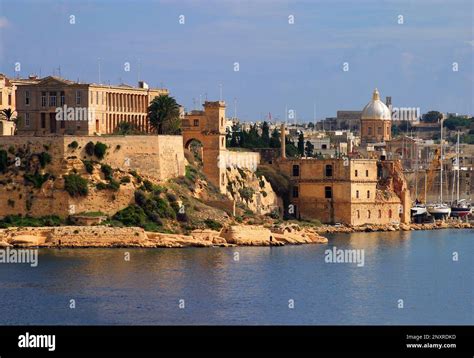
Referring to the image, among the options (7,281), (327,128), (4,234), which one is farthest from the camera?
(327,128)

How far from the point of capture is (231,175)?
64.0m

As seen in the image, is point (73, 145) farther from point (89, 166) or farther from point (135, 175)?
point (135, 175)

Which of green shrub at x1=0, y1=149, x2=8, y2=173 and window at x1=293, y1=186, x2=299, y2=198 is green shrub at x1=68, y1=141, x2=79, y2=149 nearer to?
green shrub at x1=0, y1=149, x2=8, y2=173

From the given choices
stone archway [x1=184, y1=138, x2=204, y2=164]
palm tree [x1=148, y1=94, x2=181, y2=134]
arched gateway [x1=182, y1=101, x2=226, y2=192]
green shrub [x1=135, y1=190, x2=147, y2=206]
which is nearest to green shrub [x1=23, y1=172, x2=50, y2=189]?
green shrub [x1=135, y1=190, x2=147, y2=206]

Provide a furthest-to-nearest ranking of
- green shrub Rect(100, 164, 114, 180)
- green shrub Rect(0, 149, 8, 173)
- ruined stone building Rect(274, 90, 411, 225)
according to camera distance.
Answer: ruined stone building Rect(274, 90, 411, 225)
green shrub Rect(100, 164, 114, 180)
green shrub Rect(0, 149, 8, 173)

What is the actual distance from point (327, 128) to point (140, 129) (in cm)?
6962

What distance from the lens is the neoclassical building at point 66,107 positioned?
60438 millimetres

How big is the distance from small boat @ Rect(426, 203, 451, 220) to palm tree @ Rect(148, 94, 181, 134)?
56.7 ft

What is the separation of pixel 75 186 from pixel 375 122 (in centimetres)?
4560

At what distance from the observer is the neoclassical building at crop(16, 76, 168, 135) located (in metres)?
60.4

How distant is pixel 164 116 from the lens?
6278 centimetres

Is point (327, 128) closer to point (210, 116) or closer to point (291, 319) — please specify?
point (210, 116)
